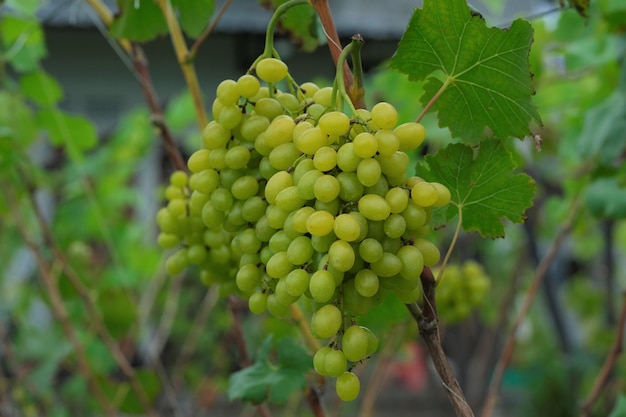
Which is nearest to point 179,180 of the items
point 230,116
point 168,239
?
point 168,239

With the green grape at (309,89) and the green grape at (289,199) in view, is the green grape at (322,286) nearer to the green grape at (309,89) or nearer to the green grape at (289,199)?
the green grape at (289,199)

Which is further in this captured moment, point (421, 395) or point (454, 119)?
point (421, 395)

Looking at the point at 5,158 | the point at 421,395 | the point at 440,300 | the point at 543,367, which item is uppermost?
the point at 5,158

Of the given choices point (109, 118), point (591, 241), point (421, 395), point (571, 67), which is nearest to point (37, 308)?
point (109, 118)

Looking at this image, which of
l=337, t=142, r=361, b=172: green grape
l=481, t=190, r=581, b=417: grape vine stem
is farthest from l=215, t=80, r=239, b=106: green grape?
l=481, t=190, r=581, b=417: grape vine stem

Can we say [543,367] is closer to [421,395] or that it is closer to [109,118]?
[421,395]

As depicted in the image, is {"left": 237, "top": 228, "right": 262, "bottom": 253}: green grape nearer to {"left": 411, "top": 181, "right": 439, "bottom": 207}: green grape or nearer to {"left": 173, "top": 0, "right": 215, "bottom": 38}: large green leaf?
{"left": 411, "top": 181, "right": 439, "bottom": 207}: green grape

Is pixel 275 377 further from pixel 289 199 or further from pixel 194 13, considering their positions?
pixel 194 13
